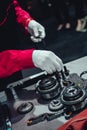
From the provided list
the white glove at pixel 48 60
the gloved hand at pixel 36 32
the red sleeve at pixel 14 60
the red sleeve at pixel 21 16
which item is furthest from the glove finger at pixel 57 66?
the red sleeve at pixel 21 16

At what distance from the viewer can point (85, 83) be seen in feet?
4.82

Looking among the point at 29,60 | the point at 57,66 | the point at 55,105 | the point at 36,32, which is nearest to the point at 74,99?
the point at 55,105

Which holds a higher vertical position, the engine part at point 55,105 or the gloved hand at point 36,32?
the gloved hand at point 36,32

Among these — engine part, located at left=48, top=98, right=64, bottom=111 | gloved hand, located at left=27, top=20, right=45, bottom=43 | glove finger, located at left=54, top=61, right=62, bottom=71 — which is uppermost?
glove finger, located at left=54, top=61, right=62, bottom=71

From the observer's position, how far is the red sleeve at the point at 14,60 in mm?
1584

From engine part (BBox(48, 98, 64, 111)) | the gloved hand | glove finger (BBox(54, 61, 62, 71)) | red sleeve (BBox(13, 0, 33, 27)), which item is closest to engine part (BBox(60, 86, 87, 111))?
engine part (BBox(48, 98, 64, 111))

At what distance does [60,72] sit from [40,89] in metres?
0.18

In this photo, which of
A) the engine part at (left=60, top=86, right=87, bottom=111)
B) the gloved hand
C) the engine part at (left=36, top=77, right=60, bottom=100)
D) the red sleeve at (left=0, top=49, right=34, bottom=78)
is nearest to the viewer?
the engine part at (left=60, top=86, right=87, bottom=111)

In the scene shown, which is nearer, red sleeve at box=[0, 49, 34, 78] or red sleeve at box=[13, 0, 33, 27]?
red sleeve at box=[0, 49, 34, 78]

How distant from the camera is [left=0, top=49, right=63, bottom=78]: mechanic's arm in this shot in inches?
60.5

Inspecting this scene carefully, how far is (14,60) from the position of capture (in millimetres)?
1588

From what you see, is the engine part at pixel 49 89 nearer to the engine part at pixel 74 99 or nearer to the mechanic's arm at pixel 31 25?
the engine part at pixel 74 99

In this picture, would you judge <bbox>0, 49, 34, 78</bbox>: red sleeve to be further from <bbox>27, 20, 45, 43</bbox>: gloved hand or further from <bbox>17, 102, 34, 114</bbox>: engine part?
<bbox>27, 20, 45, 43</bbox>: gloved hand

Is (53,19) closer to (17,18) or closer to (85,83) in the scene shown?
(17,18)
